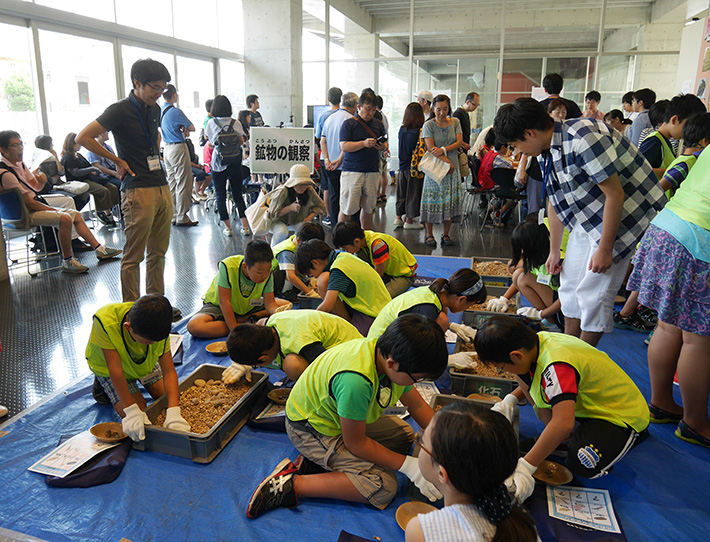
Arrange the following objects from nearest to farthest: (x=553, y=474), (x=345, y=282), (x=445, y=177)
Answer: (x=553, y=474) < (x=345, y=282) < (x=445, y=177)

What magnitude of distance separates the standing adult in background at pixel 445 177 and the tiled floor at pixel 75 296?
32cm

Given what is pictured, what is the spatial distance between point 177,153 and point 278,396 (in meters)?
4.79

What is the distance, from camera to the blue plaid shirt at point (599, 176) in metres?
1.95

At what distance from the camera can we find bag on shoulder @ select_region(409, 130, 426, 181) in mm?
5325

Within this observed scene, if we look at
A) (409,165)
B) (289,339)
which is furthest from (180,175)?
(289,339)

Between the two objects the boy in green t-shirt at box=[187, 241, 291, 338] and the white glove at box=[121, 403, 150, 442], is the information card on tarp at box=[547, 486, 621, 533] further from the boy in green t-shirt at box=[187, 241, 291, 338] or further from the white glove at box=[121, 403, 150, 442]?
the boy in green t-shirt at box=[187, 241, 291, 338]

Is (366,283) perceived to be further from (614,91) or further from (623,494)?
(614,91)

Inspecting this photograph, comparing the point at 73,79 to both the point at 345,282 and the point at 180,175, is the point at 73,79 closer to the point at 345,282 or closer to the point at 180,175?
the point at 180,175

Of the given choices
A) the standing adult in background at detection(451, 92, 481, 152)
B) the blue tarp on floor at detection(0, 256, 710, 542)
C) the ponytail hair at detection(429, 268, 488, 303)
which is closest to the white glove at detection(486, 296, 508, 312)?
the ponytail hair at detection(429, 268, 488, 303)

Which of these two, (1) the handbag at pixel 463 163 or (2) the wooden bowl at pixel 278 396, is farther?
(1) the handbag at pixel 463 163

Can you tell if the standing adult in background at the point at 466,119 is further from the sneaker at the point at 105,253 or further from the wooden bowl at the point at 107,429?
the wooden bowl at the point at 107,429

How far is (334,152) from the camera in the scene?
5336 mm

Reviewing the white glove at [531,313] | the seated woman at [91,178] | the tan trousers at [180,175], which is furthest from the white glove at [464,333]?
the seated woman at [91,178]

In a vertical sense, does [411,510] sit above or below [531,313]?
below
